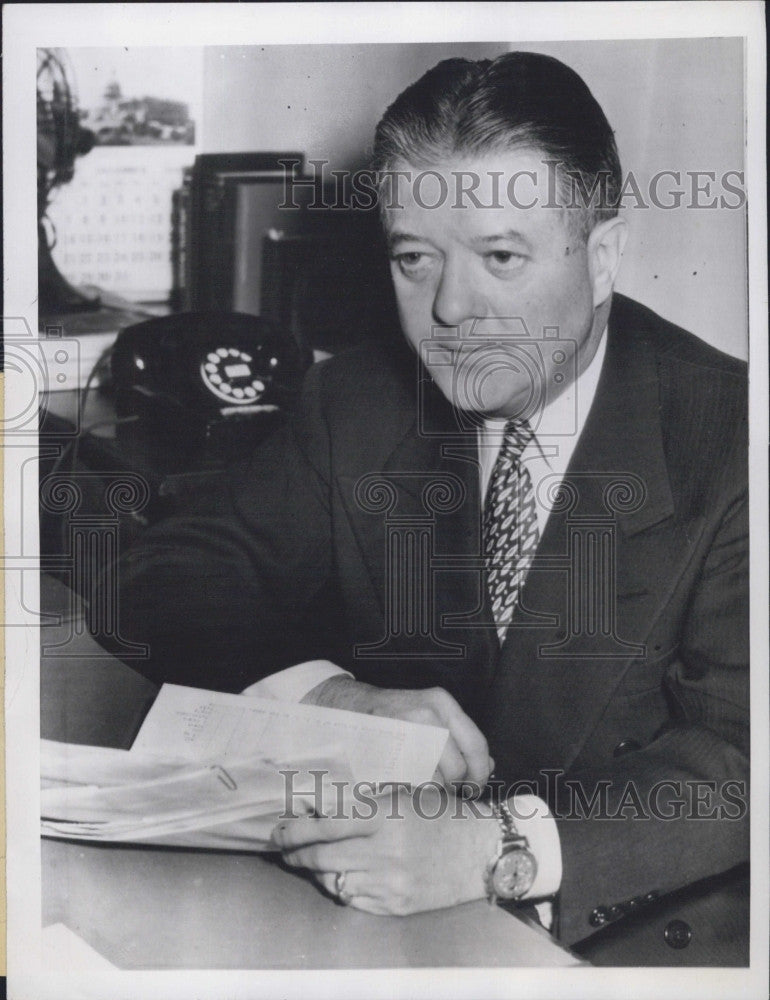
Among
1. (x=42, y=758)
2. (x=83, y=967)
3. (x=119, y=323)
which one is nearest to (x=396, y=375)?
(x=119, y=323)

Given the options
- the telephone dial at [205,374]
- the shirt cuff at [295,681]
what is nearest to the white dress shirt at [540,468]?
the shirt cuff at [295,681]

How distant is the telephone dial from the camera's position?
1193 millimetres

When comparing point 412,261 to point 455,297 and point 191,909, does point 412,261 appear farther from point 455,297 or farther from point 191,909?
point 191,909

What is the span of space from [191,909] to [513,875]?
365mm

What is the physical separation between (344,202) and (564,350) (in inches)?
11.9

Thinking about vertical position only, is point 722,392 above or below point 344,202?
below

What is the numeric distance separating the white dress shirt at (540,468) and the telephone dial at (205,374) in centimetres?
25

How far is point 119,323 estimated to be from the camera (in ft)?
3.91

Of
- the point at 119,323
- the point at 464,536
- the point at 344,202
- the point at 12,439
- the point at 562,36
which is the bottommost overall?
the point at 464,536

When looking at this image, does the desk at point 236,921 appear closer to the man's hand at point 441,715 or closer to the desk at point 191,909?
the desk at point 191,909

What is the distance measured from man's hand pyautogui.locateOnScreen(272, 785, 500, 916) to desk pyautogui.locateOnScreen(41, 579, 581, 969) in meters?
0.02

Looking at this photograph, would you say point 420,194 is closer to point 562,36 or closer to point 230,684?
point 562,36

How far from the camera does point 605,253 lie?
1170mm

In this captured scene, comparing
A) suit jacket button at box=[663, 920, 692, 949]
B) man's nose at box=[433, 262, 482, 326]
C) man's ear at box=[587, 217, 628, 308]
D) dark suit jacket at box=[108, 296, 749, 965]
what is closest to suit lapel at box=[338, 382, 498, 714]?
dark suit jacket at box=[108, 296, 749, 965]
